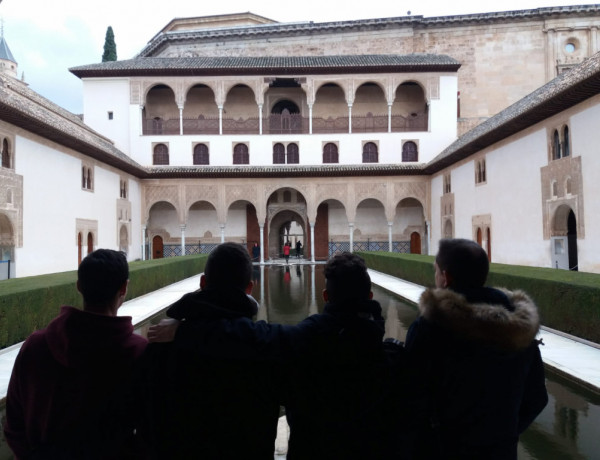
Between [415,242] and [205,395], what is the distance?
85.6 ft

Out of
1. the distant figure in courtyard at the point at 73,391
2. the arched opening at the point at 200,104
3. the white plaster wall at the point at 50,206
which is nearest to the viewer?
the distant figure in courtyard at the point at 73,391

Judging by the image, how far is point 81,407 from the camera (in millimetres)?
1773

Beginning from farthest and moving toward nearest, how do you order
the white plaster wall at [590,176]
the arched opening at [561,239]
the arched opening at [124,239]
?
the arched opening at [124,239], the arched opening at [561,239], the white plaster wall at [590,176]

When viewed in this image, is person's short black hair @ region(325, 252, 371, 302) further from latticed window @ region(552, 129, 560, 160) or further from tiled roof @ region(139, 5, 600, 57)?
tiled roof @ region(139, 5, 600, 57)

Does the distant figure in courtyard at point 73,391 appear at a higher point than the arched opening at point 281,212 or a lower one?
lower

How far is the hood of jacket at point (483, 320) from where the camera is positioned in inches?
70.6

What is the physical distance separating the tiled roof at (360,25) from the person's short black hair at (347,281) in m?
31.6

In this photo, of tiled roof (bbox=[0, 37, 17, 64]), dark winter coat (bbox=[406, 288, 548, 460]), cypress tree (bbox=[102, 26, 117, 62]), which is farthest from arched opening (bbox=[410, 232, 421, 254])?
tiled roof (bbox=[0, 37, 17, 64])

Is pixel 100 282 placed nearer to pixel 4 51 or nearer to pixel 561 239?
pixel 561 239

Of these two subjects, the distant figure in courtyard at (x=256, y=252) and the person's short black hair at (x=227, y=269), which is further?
the distant figure in courtyard at (x=256, y=252)

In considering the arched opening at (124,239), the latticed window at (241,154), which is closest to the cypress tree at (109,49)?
the latticed window at (241,154)

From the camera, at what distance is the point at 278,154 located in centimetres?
2578

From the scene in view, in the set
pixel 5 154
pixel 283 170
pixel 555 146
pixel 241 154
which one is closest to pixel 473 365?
pixel 555 146

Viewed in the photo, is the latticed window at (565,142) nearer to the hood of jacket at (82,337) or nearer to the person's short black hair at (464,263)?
the person's short black hair at (464,263)
